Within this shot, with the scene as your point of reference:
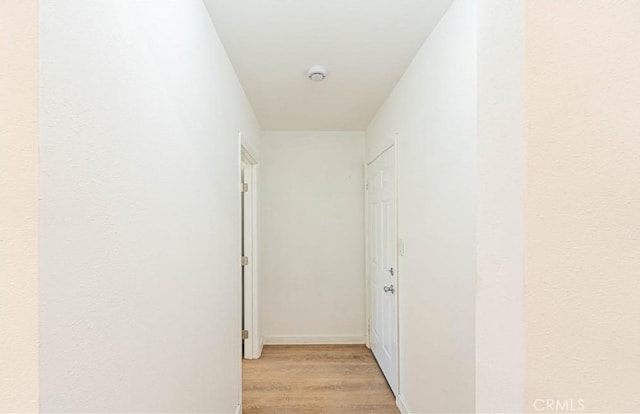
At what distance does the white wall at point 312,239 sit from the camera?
3.84m

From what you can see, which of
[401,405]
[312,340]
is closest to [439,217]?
[401,405]

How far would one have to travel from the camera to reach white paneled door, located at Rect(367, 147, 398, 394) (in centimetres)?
275

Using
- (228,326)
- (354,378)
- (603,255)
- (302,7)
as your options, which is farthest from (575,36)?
(354,378)

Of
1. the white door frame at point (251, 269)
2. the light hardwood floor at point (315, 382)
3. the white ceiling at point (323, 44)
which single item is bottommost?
the light hardwood floor at point (315, 382)

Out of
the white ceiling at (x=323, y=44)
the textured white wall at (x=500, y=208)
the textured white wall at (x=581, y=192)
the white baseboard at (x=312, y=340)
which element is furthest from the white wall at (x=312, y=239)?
the textured white wall at (x=581, y=192)

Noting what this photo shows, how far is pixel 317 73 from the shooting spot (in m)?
2.25

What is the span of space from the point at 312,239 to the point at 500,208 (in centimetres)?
324

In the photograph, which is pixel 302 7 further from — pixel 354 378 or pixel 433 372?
pixel 354 378

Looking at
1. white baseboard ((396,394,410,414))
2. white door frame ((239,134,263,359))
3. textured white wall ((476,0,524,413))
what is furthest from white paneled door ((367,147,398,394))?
textured white wall ((476,0,524,413))

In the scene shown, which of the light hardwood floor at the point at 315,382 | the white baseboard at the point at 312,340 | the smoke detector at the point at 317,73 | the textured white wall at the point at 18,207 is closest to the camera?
the textured white wall at the point at 18,207

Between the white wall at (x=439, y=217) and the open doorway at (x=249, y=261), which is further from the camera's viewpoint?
the open doorway at (x=249, y=261)

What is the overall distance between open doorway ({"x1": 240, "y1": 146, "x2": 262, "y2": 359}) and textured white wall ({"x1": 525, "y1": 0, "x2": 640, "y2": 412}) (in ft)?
9.73

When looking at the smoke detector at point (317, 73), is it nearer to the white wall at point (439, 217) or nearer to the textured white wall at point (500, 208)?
the white wall at point (439, 217)

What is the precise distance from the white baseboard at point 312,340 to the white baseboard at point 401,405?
1258 millimetres
